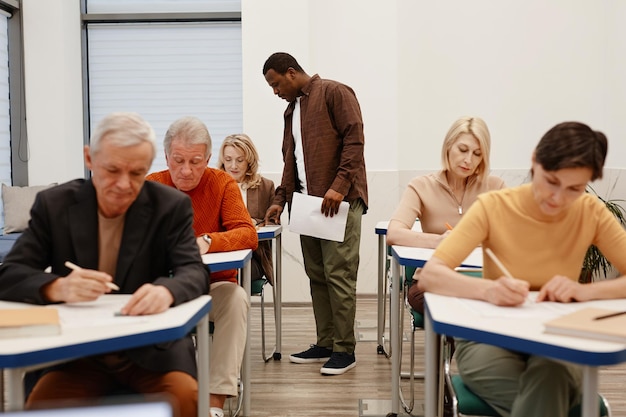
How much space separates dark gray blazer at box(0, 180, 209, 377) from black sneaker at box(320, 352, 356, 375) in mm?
1927

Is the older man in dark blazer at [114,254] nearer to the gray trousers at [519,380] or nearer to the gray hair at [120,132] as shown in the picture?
the gray hair at [120,132]

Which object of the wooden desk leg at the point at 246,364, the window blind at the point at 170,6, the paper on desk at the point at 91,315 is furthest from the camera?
the window blind at the point at 170,6

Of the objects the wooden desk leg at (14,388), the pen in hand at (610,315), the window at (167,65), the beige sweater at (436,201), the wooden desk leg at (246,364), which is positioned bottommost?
the wooden desk leg at (246,364)

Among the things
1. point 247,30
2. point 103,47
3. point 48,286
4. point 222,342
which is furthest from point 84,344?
point 103,47

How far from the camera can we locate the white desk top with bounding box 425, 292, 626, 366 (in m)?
1.50

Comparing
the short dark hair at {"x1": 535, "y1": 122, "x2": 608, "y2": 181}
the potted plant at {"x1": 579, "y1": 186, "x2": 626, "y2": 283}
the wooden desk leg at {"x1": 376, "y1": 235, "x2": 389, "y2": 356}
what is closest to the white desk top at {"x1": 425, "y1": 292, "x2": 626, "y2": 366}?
the short dark hair at {"x1": 535, "y1": 122, "x2": 608, "y2": 181}

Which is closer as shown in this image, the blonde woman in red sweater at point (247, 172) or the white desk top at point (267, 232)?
the white desk top at point (267, 232)

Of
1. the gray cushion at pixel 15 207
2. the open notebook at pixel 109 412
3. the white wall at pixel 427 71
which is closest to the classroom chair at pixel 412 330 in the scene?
the open notebook at pixel 109 412

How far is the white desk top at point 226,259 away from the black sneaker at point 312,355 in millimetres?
1400

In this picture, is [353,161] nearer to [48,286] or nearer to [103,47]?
[48,286]

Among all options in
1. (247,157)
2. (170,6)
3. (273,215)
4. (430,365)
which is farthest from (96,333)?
(170,6)

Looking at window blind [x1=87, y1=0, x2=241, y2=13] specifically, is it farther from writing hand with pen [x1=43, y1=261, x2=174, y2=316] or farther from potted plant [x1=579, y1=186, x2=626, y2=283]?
writing hand with pen [x1=43, y1=261, x2=174, y2=316]

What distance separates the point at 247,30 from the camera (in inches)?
231

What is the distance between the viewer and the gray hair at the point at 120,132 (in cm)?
201
